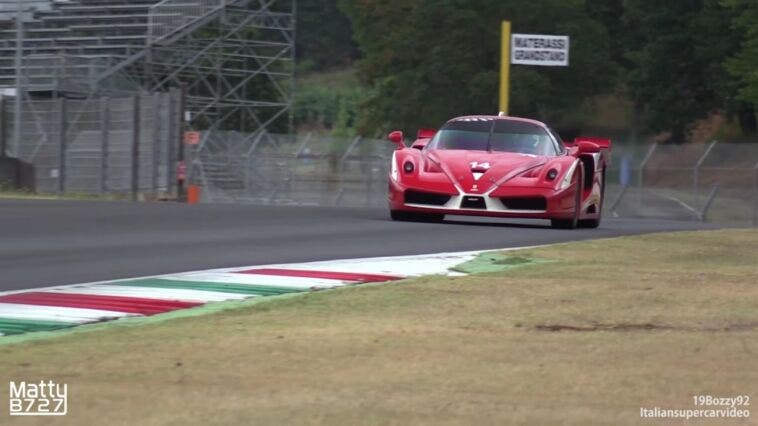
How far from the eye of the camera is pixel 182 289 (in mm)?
9211

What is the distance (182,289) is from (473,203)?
6231 mm

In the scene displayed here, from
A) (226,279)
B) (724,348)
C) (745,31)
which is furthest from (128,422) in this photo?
(745,31)

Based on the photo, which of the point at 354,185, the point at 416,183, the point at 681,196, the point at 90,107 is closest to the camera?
the point at 416,183

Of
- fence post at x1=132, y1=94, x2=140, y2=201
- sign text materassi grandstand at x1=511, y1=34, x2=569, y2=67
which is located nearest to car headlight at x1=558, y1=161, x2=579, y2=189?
sign text materassi grandstand at x1=511, y1=34, x2=569, y2=67

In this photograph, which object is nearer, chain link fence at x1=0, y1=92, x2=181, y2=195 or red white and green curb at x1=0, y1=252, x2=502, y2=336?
red white and green curb at x1=0, y1=252, x2=502, y2=336

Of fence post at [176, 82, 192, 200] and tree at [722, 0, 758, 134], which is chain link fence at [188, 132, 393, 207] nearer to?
fence post at [176, 82, 192, 200]

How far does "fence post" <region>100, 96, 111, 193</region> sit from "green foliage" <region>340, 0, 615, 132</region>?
26787 millimetres

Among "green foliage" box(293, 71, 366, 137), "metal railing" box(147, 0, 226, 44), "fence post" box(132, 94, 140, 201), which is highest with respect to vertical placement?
"metal railing" box(147, 0, 226, 44)

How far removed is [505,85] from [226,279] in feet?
53.2

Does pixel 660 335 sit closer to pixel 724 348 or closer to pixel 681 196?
pixel 724 348

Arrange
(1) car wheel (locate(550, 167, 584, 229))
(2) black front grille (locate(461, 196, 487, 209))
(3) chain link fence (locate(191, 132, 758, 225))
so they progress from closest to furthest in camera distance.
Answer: (2) black front grille (locate(461, 196, 487, 209)) < (1) car wheel (locate(550, 167, 584, 229)) < (3) chain link fence (locate(191, 132, 758, 225))

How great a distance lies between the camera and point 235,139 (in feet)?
121

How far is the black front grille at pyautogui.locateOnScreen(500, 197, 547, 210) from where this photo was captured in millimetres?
15102

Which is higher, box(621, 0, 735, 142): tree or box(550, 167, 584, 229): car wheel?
box(621, 0, 735, 142): tree
